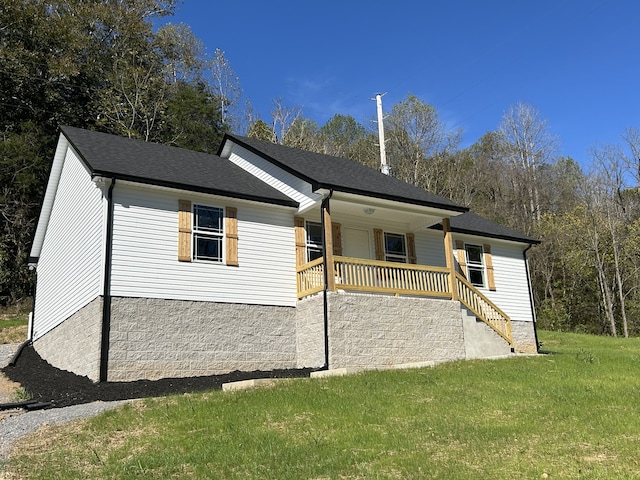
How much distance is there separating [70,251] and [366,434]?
33.8 feet

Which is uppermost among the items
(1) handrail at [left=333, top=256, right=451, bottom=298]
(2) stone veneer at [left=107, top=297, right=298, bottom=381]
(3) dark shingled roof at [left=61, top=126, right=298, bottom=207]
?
(3) dark shingled roof at [left=61, top=126, right=298, bottom=207]

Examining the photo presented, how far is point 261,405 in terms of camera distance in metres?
8.78

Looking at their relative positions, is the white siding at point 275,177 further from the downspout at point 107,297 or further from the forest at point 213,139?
the forest at point 213,139

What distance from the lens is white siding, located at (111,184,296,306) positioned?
12.3 metres

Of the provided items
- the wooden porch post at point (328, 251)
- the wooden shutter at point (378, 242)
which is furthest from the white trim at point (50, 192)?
the wooden shutter at point (378, 242)

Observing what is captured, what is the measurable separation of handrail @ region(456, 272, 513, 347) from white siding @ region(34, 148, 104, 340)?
28.8 feet

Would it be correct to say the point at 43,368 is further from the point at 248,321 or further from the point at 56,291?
the point at 248,321

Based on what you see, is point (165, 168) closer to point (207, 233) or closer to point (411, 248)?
point (207, 233)

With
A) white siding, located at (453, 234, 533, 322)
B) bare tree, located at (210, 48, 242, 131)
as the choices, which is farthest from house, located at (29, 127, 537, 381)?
bare tree, located at (210, 48, 242, 131)

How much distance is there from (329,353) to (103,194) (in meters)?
5.84

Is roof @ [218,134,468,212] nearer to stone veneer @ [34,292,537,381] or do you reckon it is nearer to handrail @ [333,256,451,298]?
handrail @ [333,256,451,298]

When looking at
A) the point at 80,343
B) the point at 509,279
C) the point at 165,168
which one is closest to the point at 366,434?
the point at 80,343

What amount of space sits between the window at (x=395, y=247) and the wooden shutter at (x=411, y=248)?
10cm

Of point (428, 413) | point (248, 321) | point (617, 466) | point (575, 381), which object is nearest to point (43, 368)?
point (248, 321)
